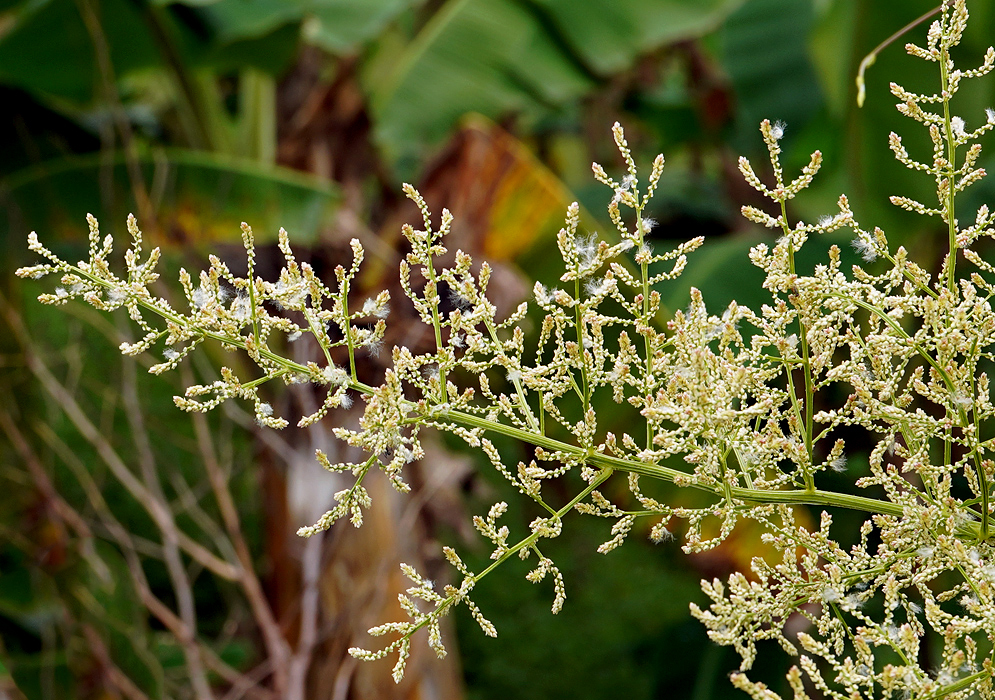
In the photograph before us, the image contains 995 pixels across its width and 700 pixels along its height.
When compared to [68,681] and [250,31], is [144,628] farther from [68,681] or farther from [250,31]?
[250,31]

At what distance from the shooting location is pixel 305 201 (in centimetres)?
282

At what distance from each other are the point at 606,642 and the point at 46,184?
12.2ft

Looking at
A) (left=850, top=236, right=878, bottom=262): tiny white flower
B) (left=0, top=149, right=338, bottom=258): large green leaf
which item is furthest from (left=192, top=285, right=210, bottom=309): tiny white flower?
(left=0, top=149, right=338, bottom=258): large green leaf

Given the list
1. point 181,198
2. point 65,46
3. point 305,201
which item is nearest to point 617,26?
point 305,201

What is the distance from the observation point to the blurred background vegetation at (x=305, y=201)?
2.58 metres

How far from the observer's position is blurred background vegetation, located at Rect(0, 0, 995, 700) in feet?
8.47

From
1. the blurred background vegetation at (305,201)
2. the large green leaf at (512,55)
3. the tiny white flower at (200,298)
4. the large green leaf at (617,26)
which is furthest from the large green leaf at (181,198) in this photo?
the tiny white flower at (200,298)

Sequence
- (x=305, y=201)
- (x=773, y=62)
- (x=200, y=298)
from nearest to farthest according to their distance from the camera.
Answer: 1. (x=200, y=298)
2. (x=305, y=201)
3. (x=773, y=62)

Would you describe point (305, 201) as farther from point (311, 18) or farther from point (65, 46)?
point (65, 46)

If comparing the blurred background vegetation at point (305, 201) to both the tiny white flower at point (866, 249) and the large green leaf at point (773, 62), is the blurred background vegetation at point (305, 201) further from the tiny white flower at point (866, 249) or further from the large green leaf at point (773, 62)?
the tiny white flower at point (866, 249)

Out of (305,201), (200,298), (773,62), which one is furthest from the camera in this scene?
(773,62)

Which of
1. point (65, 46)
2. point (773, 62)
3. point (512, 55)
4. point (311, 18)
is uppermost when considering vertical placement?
point (65, 46)

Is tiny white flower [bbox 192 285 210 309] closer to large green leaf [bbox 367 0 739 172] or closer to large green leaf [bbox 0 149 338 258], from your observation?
large green leaf [bbox 0 149 338 258]

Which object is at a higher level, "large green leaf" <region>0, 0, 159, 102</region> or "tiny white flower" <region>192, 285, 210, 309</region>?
"large green leaf" <region>0, 0, 159, 102</region>
